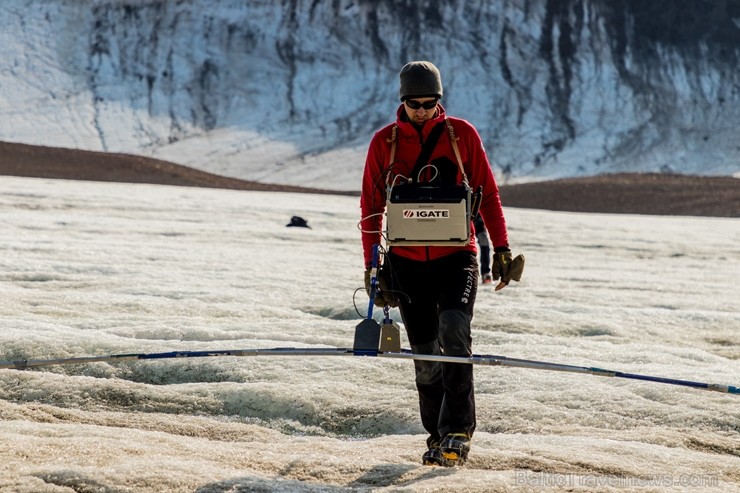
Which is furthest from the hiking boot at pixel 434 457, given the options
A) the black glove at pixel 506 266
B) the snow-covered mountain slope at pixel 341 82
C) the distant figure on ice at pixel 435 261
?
the snow-covered mountain slope at pixel 341 82

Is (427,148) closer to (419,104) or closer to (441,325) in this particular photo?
(419,104)

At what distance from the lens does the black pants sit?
577cm

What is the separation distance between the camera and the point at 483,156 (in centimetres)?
598

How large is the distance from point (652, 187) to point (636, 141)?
72.0ft

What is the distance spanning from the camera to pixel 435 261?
5945 millimetres

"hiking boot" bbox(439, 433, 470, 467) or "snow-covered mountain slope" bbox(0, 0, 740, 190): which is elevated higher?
"snow-covered mountain slope" bbox(0, 0, 740, 190)

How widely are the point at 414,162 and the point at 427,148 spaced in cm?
11

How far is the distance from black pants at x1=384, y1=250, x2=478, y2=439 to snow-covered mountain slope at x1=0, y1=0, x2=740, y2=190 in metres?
70.7

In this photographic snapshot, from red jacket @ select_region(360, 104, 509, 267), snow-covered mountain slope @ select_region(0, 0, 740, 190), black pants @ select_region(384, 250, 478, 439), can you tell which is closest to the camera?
black pants @ select_region(384, 250, 478, 439)

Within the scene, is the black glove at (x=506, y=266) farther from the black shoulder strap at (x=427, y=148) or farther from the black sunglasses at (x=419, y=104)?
the black sunglasses at (x=419, y=104)

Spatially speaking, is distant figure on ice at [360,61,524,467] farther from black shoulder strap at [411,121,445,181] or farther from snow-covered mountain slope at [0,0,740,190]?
snow-covered mountain slope at [0,0,740,190]

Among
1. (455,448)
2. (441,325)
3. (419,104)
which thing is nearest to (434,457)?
(455,448)

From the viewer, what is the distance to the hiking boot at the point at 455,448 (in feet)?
19.0

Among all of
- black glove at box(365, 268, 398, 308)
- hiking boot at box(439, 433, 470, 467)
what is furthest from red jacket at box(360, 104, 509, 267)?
hiking boot at box(439, 433, 470, 467)
